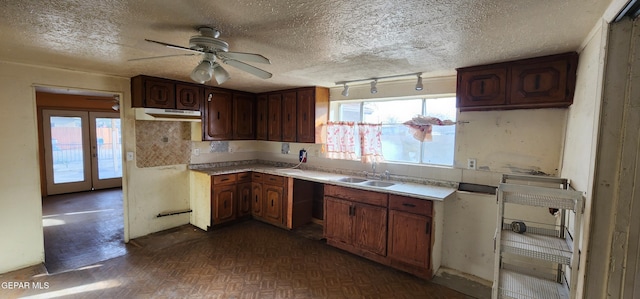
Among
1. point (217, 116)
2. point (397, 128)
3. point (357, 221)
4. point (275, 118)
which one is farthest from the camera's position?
point (275, 118)

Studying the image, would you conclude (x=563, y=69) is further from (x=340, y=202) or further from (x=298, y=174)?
(x=298, y=174)

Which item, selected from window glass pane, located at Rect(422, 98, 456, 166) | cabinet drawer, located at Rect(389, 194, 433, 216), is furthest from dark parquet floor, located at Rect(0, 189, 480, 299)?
window glass pane, located at Rect(422, 98, 456, 166)

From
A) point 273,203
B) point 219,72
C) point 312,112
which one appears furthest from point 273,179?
point 219,72

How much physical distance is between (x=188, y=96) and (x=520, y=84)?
3890 millimetres

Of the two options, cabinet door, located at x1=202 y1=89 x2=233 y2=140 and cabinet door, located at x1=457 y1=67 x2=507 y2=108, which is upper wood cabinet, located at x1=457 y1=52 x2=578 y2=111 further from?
cabinet door, located at x1=202 y1=89 x2=233 y2=140

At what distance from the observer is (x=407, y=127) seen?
137 inches

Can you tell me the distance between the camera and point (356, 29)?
178cm

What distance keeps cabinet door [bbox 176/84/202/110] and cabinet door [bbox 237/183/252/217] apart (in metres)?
1.38

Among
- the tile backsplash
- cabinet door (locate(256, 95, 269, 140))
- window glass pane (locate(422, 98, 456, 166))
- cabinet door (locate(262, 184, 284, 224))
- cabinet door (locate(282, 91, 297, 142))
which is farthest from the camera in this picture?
cabinet door (locate(256, 95, 269, 140))

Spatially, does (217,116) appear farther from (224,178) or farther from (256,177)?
(256,177)

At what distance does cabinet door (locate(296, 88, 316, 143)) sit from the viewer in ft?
13.4

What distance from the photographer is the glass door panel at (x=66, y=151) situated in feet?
19.1

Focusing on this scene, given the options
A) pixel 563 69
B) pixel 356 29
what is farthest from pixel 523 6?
pixel 563 69

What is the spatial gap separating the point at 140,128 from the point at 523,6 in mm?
4182
